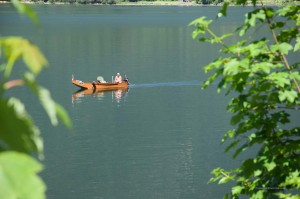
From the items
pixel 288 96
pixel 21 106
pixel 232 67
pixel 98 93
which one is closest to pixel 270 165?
pixel 288 96

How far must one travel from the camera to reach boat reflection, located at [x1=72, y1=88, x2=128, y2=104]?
3941 centimetres

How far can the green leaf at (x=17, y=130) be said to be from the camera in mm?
722

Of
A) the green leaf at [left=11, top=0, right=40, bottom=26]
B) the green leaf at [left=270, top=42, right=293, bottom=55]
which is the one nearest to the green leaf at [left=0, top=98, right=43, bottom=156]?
the green leaf at [left=11, top=0, right=40, bottom=26]

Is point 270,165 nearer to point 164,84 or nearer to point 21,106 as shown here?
point 21,106

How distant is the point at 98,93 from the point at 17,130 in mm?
40944

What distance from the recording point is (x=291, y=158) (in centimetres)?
402

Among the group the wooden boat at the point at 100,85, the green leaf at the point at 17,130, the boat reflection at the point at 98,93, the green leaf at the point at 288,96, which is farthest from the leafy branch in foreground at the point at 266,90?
the wooden boat at the point at 100,85

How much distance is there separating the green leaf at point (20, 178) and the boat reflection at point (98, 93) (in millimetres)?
38034

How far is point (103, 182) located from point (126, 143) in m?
5.51

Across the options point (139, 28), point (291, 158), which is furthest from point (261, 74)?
point (139, 28)

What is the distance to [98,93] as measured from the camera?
41.5 meters

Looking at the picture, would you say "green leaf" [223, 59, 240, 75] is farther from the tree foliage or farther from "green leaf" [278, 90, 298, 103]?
the tree foliage

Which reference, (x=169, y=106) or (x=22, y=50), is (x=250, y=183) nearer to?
(x=22, y=50)

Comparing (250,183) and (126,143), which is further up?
(250,183)
